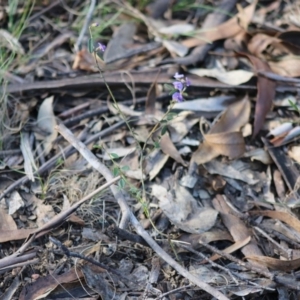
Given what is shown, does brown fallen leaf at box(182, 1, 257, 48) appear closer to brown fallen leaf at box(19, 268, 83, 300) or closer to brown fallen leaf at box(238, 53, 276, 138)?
brown fallen leaf at box(238, 53, 276, 138)

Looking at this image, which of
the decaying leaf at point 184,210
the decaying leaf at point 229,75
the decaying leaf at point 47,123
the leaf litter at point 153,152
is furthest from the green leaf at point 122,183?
the decaying leaf at point 229,75

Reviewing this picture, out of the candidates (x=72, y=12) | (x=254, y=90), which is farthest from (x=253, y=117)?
(x=72, y=12)

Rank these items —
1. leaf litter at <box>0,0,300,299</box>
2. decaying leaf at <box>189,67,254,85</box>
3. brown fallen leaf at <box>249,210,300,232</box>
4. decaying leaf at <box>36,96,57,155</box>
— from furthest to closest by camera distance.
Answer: decaying leaf at <box>189,67,254,85</box>
decaying leaf at <box>36,96,57,155</box>
brown fallen leaf at <box>249,210,300,232</box>
leaf litter at <box>0,0,300,299</box>

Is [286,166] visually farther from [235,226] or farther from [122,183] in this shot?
[122,183]

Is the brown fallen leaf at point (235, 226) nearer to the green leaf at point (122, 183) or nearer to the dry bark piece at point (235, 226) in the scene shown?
the dry bark piece at point (235, 226)

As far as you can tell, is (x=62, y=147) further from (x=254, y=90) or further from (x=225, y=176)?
(x=254, y=90)

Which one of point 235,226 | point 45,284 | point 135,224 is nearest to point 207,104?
point 235,226

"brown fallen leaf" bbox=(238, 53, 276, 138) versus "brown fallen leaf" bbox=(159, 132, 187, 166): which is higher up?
"brown fallen leaf" bbox=(238, 53, 276, 138)

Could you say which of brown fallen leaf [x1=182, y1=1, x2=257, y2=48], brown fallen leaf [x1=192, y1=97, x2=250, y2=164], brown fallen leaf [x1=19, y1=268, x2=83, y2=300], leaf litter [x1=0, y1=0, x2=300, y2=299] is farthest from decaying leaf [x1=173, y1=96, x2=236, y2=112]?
brown fallen leaf [x1=19, y1=268, x2=83, y2=300]
